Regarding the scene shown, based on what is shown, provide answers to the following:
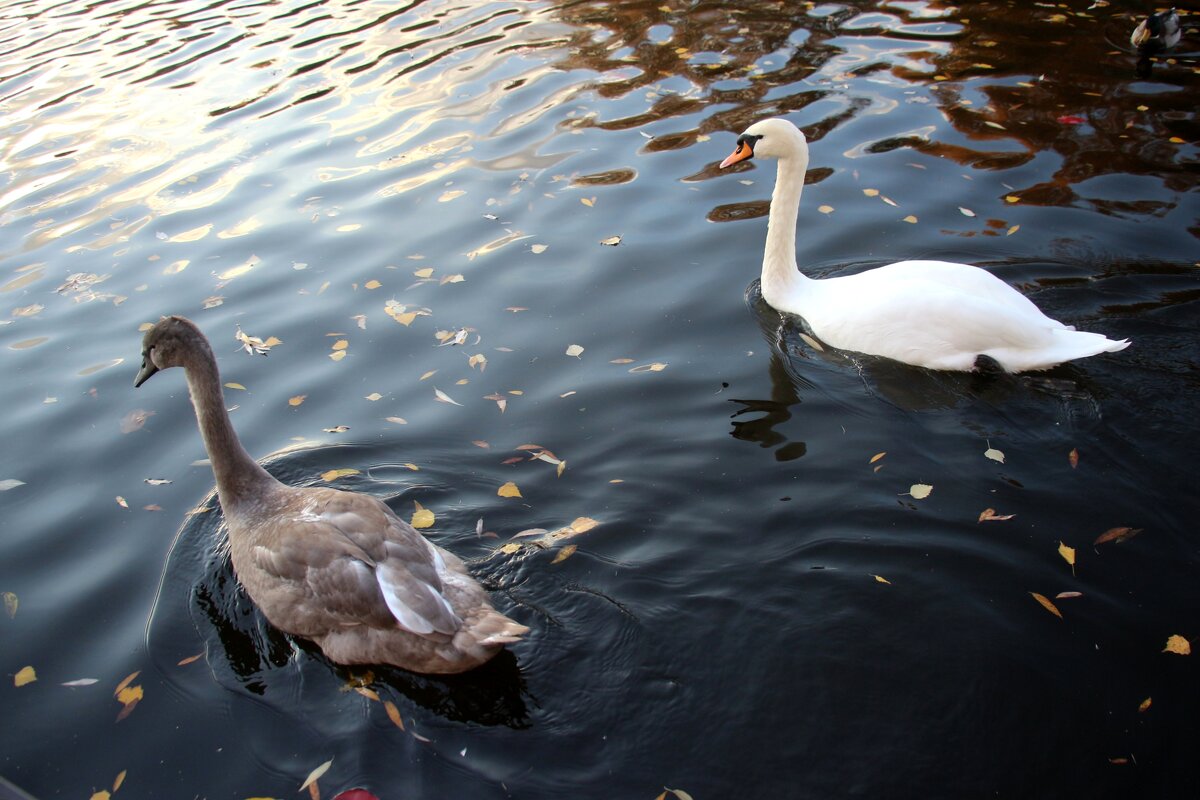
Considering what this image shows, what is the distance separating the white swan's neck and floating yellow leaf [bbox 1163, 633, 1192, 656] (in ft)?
11.6

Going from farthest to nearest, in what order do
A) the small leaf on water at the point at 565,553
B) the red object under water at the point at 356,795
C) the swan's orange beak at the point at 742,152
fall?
1. the swan's orange beak at the point at 742,152
2. the small leaf on water at the point at 565,553
3. the red object under water at the point at 356,795

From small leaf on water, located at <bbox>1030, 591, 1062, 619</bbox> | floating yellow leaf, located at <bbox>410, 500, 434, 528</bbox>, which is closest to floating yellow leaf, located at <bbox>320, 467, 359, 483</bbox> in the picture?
floating yellow leaf, located at <bbox>410, 500, 434, 528</bbox>

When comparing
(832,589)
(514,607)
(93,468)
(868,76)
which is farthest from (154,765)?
(868,76)

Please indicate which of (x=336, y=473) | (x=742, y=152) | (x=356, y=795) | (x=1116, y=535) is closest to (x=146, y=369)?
(x=336, y=473)

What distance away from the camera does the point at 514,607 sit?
513cm

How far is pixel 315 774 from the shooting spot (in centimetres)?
442

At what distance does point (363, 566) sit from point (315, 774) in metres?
0.98

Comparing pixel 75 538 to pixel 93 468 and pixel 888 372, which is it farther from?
pixel 888 372

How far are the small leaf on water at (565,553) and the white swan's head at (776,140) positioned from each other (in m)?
3.57

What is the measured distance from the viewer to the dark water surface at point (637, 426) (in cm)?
450

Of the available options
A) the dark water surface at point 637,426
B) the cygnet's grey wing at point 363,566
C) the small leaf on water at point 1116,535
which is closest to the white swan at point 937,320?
the dark water surface at point 637,426

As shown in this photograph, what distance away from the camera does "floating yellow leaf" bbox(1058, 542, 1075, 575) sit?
16.8 ft

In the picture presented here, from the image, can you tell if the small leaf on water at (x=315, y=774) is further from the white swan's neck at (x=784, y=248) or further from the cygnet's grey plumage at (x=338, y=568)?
the white swan's neck at (x=784, y=248)

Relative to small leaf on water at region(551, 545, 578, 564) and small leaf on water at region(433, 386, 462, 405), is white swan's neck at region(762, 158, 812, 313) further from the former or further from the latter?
small leaf on water at region(551, 545, 578, 564)
